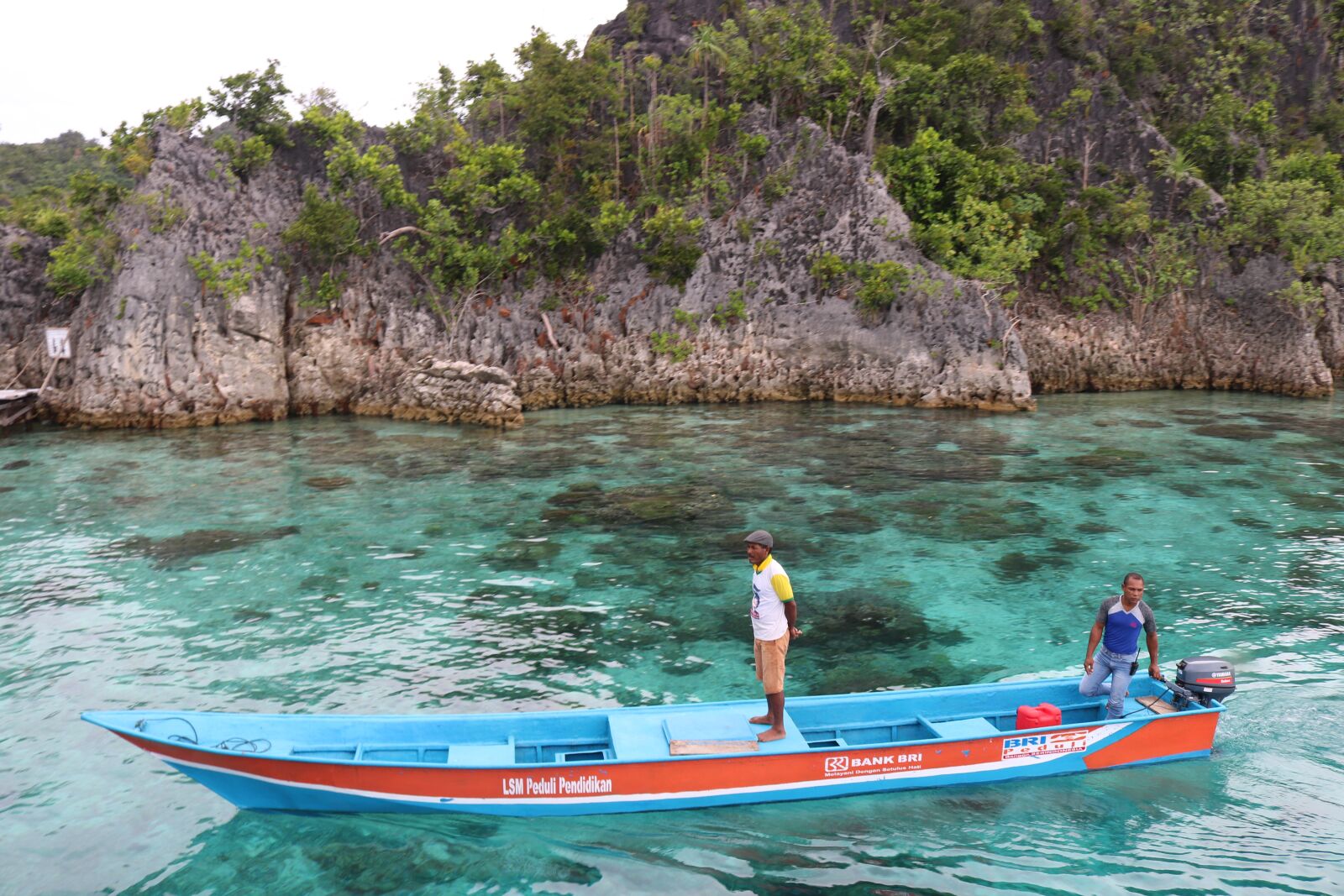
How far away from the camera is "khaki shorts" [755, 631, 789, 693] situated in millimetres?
8414

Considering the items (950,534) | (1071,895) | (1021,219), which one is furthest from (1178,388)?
(1071,895)

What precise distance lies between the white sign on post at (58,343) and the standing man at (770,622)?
35853mm

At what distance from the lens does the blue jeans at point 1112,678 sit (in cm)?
903

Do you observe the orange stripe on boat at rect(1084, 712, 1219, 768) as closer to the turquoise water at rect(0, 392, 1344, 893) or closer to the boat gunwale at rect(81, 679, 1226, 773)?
the boat gunwale at rect(81, 679, 1226, 773)

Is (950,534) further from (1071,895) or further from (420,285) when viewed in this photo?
(420,285)

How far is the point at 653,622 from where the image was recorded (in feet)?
42.8

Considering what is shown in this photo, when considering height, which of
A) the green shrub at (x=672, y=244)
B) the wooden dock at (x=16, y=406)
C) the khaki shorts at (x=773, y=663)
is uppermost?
the green shrub at (x=672, y=244)

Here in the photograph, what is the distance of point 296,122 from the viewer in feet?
123

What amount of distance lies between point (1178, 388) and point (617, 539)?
122 ft

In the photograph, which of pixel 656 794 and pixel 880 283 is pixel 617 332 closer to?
pixel 880 283

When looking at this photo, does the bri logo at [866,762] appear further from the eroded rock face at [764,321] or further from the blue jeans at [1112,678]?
the eroded rock face at [764,321]

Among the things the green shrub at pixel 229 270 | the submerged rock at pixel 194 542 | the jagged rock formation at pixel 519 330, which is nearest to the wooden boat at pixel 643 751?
the submerged rock at pixel 194 542

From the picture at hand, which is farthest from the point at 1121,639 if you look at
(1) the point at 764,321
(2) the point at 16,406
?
(2) the point at 16,406

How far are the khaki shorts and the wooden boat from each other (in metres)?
0.56
